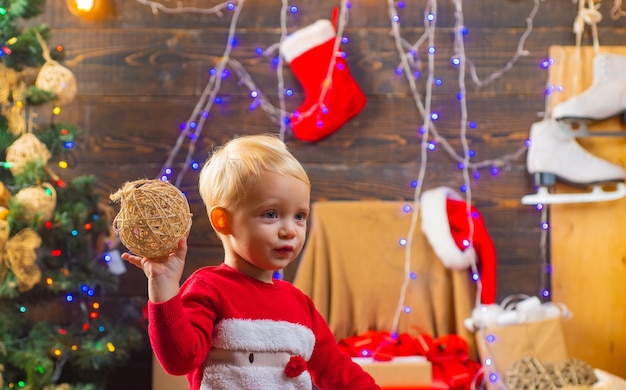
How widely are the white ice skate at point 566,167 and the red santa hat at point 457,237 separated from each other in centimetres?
25

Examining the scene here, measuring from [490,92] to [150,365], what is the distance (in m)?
1.56

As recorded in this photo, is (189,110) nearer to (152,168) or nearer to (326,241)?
(152,168)

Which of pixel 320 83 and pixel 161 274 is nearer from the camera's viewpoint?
pixel 161 274

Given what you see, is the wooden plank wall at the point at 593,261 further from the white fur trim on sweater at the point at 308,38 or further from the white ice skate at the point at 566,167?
the white fur trim on sweater at the point at 308,38

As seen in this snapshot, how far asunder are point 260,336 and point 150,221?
26 centimetres

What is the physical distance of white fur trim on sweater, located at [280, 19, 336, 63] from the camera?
279 centimetres

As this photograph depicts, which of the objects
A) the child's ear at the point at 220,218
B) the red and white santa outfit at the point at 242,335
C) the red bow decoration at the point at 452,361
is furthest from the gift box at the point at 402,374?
the child's ear at the point at 220,218

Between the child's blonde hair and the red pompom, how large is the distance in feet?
0.75

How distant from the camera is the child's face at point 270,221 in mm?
1084

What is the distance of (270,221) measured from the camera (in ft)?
3.58

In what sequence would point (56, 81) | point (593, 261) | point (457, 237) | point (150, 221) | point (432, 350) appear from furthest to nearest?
point (593, 261)
point (457, 237)
point (432, 350)
point (56, 81)
point (150, 221)

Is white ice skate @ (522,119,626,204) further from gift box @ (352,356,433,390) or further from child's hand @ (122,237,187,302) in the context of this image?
child's hand @ (122,237,187,302)

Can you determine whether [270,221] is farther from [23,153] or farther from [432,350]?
[432,350]

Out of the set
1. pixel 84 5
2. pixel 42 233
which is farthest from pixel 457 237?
pixel 84 5
